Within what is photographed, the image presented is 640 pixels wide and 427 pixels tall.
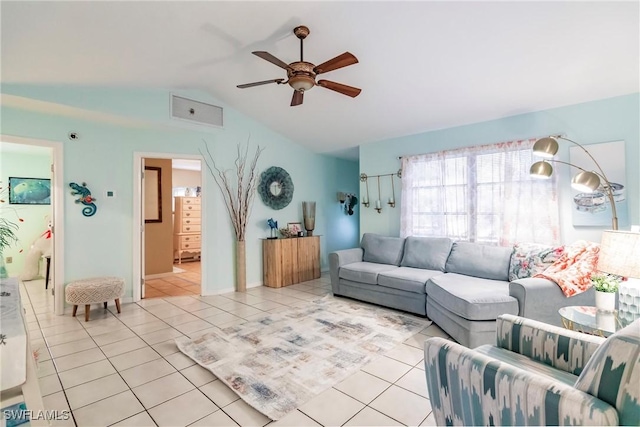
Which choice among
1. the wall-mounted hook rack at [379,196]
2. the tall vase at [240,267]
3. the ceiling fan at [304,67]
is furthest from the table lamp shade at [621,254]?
the tall vase at [240,267]

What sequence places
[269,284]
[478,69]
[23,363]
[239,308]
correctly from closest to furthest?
[23,363], [478,69], [239,308], [269,284]

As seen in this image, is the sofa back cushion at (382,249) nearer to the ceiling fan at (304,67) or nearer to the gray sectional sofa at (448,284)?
the gray sectional sofa at (448,284)

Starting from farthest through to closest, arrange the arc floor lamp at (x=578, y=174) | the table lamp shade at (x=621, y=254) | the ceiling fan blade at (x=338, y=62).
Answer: the arc floor lamp at (x=578, y=174) < the ceiling fan blade at (x=338, y=62) < the table lamp shade at (x=621, y=254)

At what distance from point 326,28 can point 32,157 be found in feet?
20.3

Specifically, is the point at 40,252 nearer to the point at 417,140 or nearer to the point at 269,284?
the point at 269,284

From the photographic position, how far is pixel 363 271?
4.03 metres

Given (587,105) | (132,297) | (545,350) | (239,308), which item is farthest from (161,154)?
(587,105)

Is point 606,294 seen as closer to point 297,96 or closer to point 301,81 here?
point 301,81

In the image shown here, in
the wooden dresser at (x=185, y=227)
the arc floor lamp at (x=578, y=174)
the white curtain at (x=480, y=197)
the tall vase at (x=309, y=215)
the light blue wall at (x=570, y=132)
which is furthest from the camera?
the wooden dresser at (x=185, y=227)

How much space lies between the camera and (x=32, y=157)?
18.2 ft

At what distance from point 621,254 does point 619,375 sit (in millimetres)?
1306

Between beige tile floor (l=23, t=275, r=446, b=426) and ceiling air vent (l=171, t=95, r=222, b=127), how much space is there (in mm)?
2763

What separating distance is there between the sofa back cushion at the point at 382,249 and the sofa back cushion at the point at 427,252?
123mm

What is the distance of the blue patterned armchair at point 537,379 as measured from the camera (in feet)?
2.96
